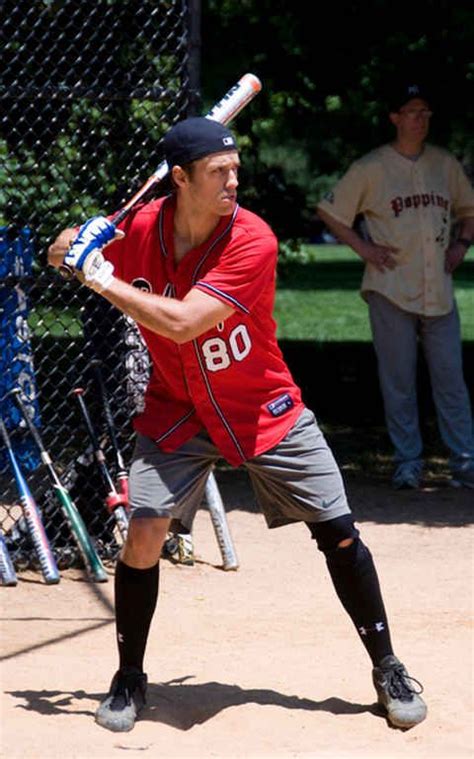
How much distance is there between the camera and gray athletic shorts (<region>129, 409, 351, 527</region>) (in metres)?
4.80

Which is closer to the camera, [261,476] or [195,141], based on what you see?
[195,141]

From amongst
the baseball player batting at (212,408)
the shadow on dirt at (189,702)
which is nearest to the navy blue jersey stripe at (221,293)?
the baseball player batting at (212,408)

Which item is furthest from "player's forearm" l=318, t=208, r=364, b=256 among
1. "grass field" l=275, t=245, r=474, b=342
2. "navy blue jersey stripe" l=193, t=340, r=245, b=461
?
"grass field" l=275, t=245, r=474, b=342

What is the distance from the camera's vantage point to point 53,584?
669cm

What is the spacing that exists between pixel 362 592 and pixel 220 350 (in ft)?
3.06

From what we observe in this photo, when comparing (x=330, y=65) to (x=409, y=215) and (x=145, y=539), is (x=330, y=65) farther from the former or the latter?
Answer: (x=145, y=539)

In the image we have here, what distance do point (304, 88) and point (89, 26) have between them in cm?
471

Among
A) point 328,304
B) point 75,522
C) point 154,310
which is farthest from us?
point 328,304

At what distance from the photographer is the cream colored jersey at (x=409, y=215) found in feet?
27.7

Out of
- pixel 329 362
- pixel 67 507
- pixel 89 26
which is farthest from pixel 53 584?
pixel 329 362

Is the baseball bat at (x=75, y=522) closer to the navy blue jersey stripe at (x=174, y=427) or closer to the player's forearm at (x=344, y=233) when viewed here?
the navy blue jersey stripe at (x=174, y=427)

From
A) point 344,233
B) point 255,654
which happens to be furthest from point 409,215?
point 255,654

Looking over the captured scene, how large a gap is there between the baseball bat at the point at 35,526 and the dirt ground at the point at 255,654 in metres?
0.09

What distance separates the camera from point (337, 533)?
4.87 m
